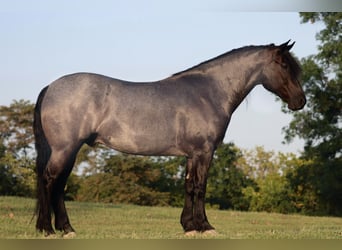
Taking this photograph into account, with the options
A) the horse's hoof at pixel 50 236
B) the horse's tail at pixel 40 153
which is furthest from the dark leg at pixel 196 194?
the horse's tail at pixel 40 153

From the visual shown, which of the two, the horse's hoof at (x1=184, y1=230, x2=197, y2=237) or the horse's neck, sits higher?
the horse's neck

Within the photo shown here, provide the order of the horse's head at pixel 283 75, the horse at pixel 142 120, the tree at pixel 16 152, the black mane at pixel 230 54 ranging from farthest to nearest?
the tree at pixel 16 152 < the black mane at pixel 230 54 < the horse's head at pixel 283 75 < the horse at pixel 142 120

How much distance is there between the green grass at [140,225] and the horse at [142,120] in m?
0.62

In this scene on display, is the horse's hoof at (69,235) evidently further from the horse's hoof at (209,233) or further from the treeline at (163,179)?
the treeline at (163,179)

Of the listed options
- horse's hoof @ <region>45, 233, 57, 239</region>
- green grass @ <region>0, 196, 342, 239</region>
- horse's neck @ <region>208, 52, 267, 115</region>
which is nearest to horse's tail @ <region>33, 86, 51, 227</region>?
horse's hoof @ <region>45, 233, 57, 239</region>

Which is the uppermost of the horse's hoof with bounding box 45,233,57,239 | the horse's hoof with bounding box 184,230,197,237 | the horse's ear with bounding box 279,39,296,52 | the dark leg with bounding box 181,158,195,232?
the horse's ear with bounding box 279,39,296,52

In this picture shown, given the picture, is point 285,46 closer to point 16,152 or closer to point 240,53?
point 240,53

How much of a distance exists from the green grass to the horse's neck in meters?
2.17

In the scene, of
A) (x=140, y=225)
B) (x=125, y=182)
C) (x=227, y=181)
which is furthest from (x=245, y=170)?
(x=140, y=225)

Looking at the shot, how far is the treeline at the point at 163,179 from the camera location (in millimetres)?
17625

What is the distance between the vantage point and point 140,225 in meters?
11.2

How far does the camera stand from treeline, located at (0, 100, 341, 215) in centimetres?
1762

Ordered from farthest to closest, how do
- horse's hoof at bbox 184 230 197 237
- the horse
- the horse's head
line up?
the horse's head
horse's hoof at bbox 184 230 197 237
the horse

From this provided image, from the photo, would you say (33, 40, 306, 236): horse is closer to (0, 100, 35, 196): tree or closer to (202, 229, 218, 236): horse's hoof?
(202, 229, 218, 236): horse's hoof
